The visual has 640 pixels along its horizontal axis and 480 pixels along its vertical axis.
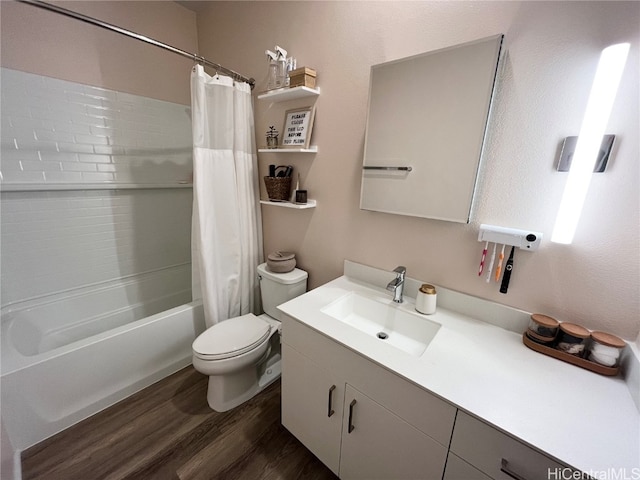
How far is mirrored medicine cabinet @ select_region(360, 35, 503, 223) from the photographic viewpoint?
975mm

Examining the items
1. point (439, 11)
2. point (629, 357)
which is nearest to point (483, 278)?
point (629, 357)

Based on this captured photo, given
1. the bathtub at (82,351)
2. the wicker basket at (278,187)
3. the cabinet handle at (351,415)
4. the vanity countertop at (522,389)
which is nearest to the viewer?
the vanity countertop at (522,389)

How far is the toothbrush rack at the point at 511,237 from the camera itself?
94 centimetres

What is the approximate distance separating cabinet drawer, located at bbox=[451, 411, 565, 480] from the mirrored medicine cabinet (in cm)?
72

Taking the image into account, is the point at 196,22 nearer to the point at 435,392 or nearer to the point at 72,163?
the point at 72,163

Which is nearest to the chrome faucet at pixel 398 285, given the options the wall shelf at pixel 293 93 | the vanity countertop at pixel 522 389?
the vanity countertop at pixel 522 389

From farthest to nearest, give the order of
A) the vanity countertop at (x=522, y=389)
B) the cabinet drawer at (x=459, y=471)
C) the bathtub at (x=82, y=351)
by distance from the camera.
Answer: the bathtub at (x=82, y=351), the cabinet drawer at (x=459, y=471), the vanity countertop at (x=522, y=389)

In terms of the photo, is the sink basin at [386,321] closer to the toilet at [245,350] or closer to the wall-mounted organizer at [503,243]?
the wall-mounted organizer at [503,243]

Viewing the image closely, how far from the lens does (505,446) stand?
656 mm

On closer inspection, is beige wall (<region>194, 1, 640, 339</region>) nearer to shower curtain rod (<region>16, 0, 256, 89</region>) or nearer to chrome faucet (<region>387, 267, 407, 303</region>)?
chrome faucet (<region>387, 267, 407, 303</region>)

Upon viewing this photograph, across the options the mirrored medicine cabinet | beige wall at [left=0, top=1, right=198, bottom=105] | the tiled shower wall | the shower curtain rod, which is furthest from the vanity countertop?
beige wall at [left=0, top=1, right=198, bottom=105]

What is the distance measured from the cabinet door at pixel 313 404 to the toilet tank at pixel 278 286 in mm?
498

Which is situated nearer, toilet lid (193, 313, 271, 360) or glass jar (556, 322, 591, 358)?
glass jar (556, 322, 591, 358)

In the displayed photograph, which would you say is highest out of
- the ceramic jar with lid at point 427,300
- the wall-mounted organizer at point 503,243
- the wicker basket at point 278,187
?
the wicker basket at point 278,187
